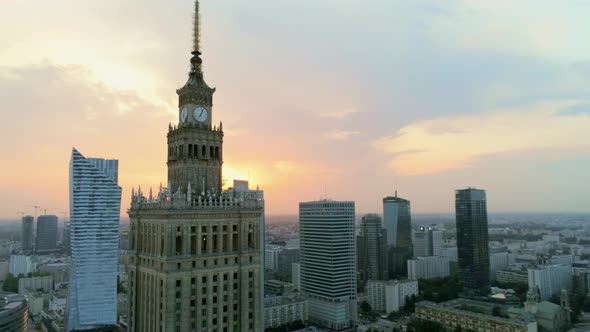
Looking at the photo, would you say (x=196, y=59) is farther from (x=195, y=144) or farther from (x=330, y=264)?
(x=330, y=264)

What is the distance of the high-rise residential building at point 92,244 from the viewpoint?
437 feet

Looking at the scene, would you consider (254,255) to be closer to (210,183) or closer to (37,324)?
(210,183)

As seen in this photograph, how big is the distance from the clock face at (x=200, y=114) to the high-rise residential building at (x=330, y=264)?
141m

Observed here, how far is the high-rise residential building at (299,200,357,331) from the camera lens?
180000mm

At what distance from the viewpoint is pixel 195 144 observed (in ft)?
165

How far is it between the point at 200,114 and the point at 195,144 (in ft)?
13.1

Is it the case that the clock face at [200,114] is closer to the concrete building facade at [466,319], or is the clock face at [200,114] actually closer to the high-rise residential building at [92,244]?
the high-rise residential building at [92,244]

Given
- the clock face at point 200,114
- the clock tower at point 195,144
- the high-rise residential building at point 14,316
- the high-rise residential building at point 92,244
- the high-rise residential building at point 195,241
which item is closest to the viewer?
the high-rise residential building at point 195,241

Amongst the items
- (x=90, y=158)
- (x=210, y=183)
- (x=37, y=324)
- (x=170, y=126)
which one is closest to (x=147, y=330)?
(x=210, y=183)

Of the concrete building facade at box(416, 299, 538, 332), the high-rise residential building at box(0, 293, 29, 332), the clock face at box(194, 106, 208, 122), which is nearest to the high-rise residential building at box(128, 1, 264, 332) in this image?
the clock face at box(194, 106, 208, 122)

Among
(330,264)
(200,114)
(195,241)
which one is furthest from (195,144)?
(330,264)

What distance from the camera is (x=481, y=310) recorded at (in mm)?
162625

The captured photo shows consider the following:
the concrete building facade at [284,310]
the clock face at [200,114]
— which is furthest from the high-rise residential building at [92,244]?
the clock face at [200,114]

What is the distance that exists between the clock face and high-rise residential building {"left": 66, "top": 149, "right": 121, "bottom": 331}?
98.5 metres
